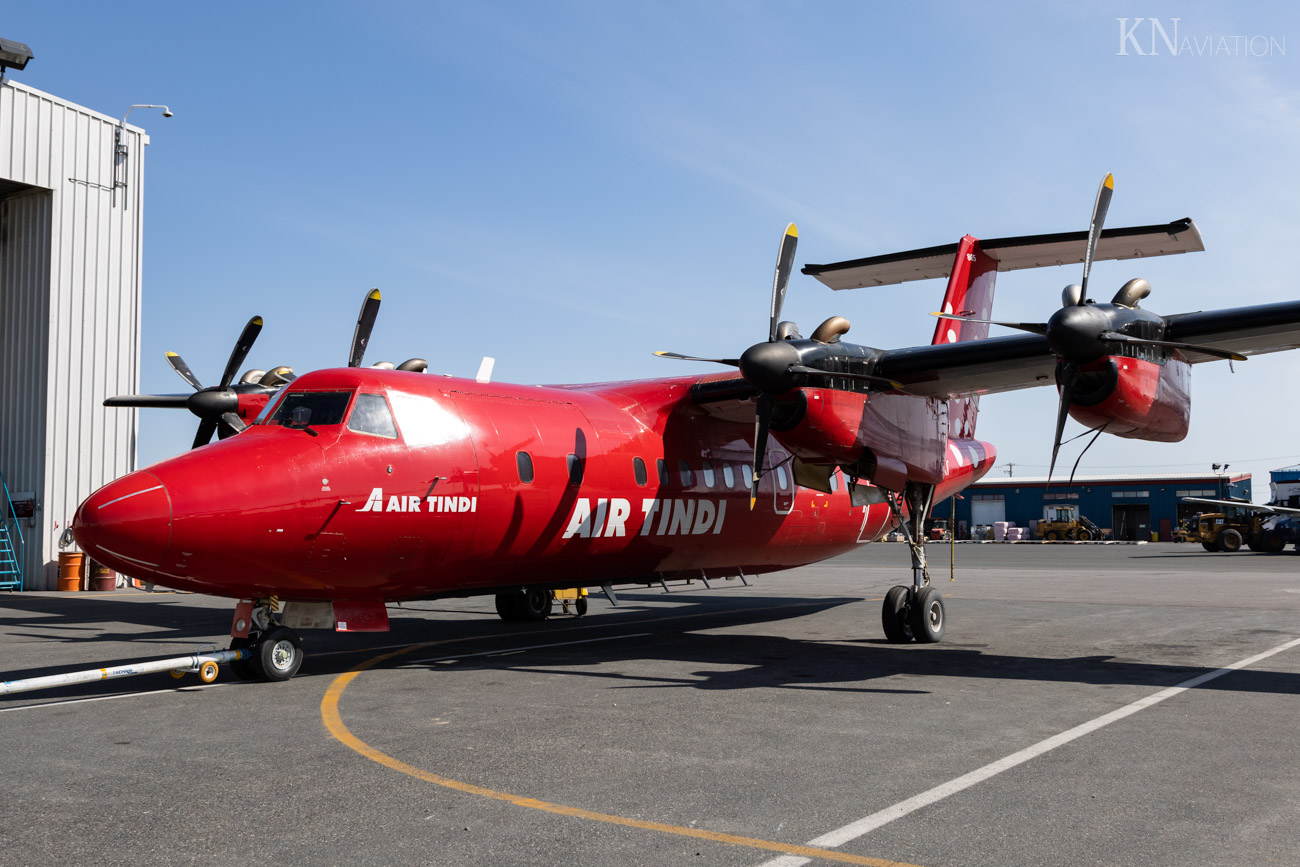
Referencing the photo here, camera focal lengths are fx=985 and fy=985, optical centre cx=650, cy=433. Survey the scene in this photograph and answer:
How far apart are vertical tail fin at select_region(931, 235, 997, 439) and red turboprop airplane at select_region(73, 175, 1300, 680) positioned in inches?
3.0

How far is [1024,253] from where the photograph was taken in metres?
17.0

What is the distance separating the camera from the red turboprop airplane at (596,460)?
9.54 m

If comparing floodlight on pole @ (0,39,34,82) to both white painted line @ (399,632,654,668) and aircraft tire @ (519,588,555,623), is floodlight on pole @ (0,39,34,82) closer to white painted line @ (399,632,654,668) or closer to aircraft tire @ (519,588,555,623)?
aircraft tire @ (519,588,555,623)

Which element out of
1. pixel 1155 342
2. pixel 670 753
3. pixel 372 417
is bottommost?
pixel 670 753

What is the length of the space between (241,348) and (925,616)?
36.9ft

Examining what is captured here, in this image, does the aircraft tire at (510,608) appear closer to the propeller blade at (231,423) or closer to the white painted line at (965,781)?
the propeller blade at (231,423)

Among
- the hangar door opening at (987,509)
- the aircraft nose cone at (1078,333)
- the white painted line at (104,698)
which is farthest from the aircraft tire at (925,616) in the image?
the hangar door opening at (987,509)

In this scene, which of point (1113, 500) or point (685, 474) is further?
point (1113, 500)

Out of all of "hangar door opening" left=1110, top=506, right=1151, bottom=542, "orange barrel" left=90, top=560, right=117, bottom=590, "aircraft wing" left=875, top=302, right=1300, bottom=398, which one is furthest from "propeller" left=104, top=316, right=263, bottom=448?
"hangar door opening" left=1110, top=506, right=1151, bottom=542

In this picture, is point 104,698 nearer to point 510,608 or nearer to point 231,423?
point 231,423

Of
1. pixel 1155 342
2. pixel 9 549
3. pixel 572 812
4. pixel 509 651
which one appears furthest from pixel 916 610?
pixel 9 549

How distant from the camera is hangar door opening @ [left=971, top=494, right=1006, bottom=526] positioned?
7825 centimetres

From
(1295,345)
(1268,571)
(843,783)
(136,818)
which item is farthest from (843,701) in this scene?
(1268,571)

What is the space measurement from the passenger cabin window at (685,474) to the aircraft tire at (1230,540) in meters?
42.7
